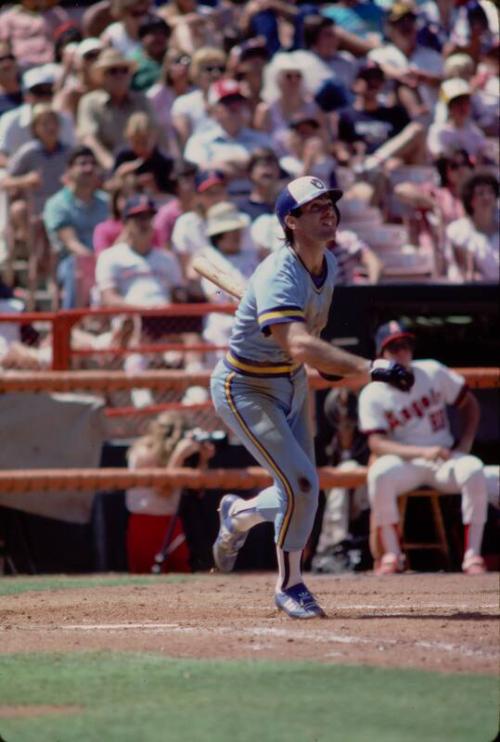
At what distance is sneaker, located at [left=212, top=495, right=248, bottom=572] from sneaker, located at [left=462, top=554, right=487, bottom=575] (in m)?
2.66

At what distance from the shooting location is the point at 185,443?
10.3 m

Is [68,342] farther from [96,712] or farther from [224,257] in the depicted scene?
[96,712]

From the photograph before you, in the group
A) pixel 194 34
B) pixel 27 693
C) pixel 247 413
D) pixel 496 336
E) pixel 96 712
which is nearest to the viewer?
pixel 96 712

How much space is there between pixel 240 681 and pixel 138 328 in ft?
19.5

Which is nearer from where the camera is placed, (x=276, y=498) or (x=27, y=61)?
(x=276, y=498)

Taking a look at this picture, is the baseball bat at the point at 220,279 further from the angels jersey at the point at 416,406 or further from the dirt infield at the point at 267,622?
the angels jersey at the point at 416,406

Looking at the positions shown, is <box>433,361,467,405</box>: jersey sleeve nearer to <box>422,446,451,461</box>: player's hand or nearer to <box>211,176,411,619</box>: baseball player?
<box>422,446,451,461</box>: player's hand

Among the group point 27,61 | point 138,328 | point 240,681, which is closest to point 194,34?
point 27,61

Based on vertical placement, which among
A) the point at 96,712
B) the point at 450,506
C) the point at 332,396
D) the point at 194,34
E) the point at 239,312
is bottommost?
the point at 450,506

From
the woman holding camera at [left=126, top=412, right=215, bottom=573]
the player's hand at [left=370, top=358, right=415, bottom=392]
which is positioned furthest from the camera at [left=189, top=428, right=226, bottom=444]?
the player's hand at [left=370, top=358, right=415, bottom=392]

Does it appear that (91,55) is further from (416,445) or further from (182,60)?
(416,445)

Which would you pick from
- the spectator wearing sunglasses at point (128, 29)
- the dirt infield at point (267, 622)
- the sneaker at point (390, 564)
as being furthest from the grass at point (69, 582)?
the spectator wearing sunglasses at point (128, 29)

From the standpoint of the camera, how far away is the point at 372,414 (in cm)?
1008

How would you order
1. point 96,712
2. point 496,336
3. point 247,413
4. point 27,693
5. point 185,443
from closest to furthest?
point 96,712
point 27,693
point 247,413
point 185,443
point 496,336
